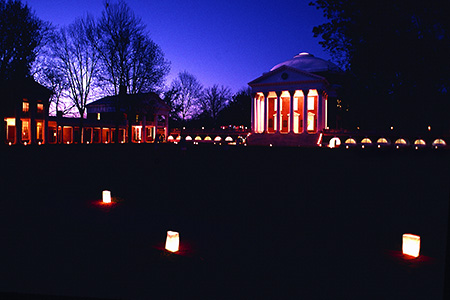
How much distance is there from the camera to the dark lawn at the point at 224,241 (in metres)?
3.68

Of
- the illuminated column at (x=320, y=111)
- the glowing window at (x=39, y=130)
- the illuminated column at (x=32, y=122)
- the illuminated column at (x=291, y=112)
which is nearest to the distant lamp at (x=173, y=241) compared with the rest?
the illuminated column at (x=32, y=122)

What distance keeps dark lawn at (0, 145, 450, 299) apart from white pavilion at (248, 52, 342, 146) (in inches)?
1582

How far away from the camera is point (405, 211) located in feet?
24.9

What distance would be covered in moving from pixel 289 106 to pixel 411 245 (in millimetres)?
58060

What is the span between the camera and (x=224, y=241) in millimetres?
5297

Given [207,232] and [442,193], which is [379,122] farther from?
[207,232]

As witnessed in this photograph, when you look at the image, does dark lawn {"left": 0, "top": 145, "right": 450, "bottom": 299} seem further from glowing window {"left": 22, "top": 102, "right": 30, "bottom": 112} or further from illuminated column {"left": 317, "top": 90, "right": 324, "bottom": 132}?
illuminated column {"left": 317, "top": 90, "right": 324, "bottom": 132}

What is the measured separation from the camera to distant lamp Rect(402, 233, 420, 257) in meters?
4.63

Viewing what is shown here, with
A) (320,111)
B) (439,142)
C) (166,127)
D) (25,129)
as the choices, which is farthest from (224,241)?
(166,127)

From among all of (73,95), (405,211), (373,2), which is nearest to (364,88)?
(373,2)

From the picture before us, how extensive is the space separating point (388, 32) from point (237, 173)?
9.30 meters

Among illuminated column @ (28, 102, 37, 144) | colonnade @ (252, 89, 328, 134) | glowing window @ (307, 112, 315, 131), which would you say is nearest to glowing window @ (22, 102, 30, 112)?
illuminated column @ (28, 102, 37, 144)

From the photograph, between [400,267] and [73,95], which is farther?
[73,95]

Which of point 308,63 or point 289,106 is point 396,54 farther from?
point 308,63
